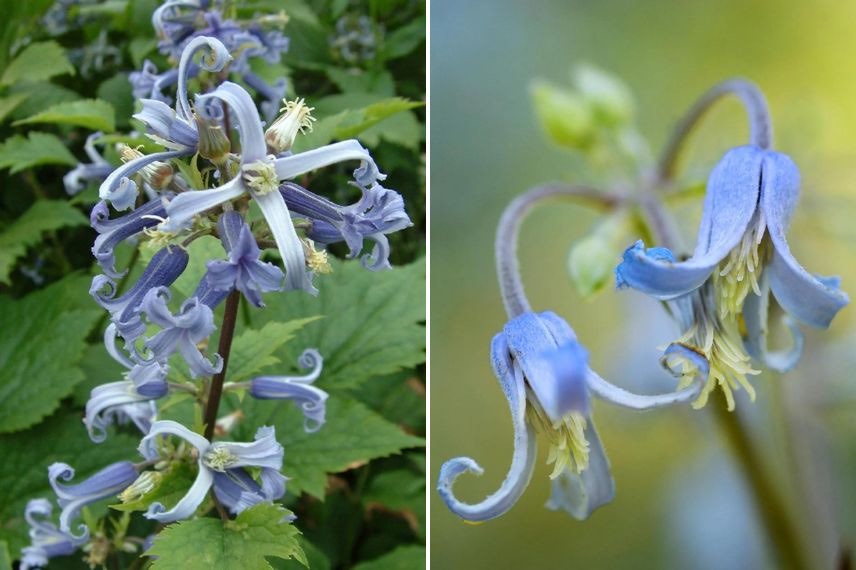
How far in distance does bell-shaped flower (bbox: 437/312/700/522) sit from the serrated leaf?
0.44 m

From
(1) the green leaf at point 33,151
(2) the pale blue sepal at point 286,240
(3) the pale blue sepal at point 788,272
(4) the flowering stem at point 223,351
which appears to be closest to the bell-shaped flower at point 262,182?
(2) the pale blue sepal at point 286,240

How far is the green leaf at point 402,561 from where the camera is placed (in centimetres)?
157

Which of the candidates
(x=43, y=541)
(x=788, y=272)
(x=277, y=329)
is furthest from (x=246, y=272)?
(x=43, y=541)

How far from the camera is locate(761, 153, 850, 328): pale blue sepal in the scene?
40.5 inches

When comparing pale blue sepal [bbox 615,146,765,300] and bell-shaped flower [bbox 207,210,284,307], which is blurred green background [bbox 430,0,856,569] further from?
bell-shaped flower [bbox 207,210,284,307]

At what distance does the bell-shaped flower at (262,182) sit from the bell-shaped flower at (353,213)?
0.10ft

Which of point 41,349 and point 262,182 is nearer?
point 262,182

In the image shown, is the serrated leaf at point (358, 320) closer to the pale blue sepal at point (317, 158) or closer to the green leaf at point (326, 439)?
the green leaf at point (326, 439)

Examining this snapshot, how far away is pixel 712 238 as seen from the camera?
43.4 inches

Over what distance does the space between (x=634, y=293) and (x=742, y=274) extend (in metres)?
0.93

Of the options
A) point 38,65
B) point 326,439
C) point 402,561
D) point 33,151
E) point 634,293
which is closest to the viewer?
point 326,439

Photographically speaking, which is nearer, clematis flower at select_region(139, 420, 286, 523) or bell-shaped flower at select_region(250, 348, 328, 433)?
clematis flower at select_region(139, 420, 286, 523)

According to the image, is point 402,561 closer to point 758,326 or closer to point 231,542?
point 231,542

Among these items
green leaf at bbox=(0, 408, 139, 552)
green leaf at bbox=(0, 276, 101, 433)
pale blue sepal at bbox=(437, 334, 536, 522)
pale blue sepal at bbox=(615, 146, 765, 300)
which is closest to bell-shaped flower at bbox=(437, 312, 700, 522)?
pale blue sepal at bbox=(437, 334, 536, 522)
